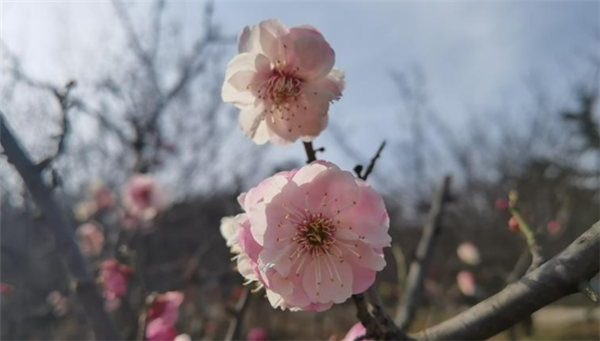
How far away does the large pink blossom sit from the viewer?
61 centimetres

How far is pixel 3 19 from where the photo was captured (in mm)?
896

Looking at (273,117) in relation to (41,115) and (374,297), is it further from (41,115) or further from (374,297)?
(41,115)

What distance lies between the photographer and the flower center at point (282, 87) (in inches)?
29.8

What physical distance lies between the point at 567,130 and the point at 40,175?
893cm

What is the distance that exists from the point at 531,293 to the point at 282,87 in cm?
43

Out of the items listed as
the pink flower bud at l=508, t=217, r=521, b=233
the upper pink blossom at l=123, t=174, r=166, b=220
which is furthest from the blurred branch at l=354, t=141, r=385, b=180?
the upper pink blossom at l=123, t=174, r=166, b=220

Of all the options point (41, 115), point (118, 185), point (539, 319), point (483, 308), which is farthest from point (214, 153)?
point (483, 308)

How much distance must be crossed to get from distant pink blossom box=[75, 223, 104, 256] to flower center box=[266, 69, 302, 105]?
319 cm

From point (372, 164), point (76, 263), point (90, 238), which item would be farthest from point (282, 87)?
point (90, 238)

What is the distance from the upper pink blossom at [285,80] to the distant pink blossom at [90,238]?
10.4 ft

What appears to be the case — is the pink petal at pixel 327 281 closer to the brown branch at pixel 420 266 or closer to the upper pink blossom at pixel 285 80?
the upper pink blossom at pixel 285 80

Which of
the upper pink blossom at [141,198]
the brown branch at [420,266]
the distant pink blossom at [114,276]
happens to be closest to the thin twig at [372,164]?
the brown branch at [420,266]

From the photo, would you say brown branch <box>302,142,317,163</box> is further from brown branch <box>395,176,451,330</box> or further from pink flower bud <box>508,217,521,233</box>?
brown branch <box>395,176,451,330</box>

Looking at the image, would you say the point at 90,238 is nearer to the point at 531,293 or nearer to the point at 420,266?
the point at 420,266
